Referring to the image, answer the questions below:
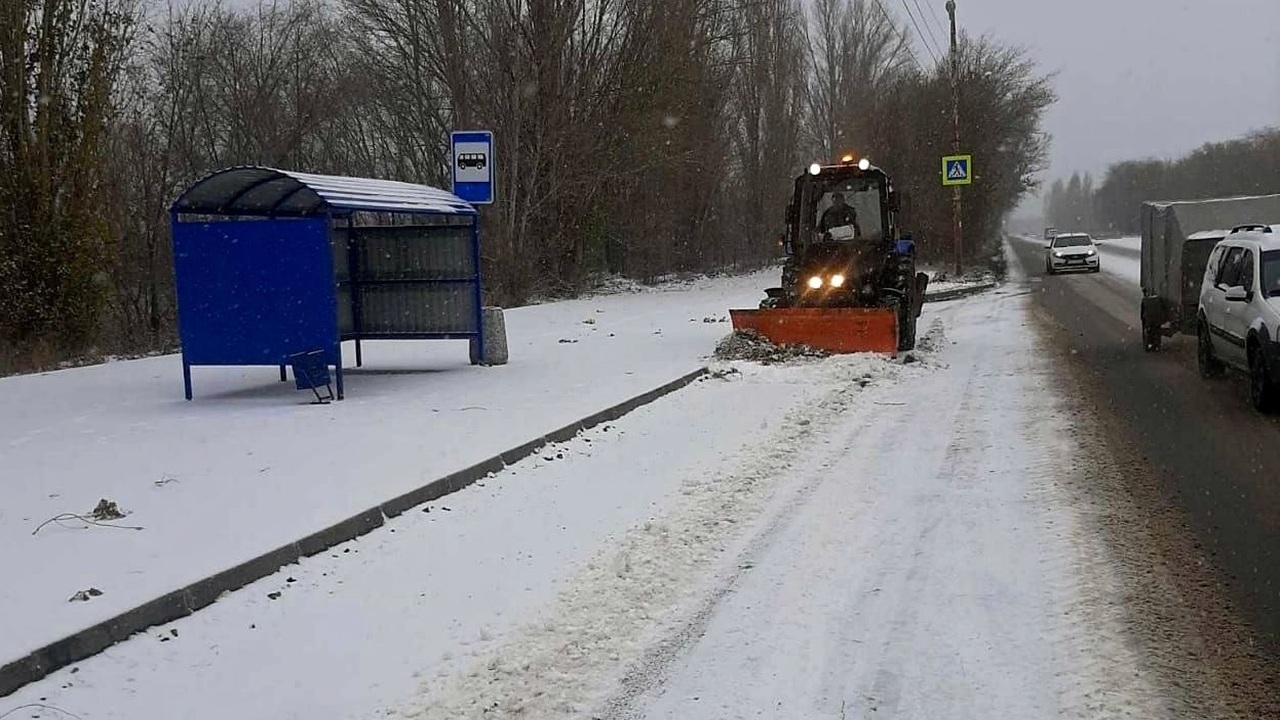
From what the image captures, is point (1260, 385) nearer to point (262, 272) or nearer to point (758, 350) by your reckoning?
point (758, 350)

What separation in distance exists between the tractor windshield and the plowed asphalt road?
11.0 feet

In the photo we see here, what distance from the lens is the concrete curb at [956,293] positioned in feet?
98.3

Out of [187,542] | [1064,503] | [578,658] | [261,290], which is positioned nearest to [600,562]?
[578,658]

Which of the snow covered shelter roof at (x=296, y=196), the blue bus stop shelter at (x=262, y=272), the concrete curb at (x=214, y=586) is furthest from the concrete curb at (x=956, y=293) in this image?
the concrete curb at (x=214, y=586)

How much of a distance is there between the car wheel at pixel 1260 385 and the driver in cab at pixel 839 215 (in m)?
6.77

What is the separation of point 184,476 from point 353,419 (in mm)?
2507

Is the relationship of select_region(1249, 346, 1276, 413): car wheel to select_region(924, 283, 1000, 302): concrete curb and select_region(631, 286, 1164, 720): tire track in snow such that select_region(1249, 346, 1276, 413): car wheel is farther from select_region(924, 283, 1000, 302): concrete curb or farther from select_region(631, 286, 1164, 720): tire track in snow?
select_region(924, 283, 1000, 302): concrete curb

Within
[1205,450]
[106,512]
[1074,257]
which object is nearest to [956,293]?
[1074,257]

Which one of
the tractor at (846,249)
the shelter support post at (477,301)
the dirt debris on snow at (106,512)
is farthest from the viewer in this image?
the tractor at (846,249)

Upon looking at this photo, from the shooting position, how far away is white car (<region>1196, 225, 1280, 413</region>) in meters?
10.1

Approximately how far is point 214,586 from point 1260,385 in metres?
9.26

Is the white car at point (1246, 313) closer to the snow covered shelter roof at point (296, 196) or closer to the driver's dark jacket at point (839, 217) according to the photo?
the driver's dark jacket at point (839, 217)

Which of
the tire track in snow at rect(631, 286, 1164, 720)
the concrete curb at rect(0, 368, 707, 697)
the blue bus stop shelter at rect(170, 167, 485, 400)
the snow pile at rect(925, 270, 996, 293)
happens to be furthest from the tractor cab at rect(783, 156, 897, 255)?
the snow pile at rect(925, 270, 996, 293)

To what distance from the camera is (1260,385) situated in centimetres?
1025
